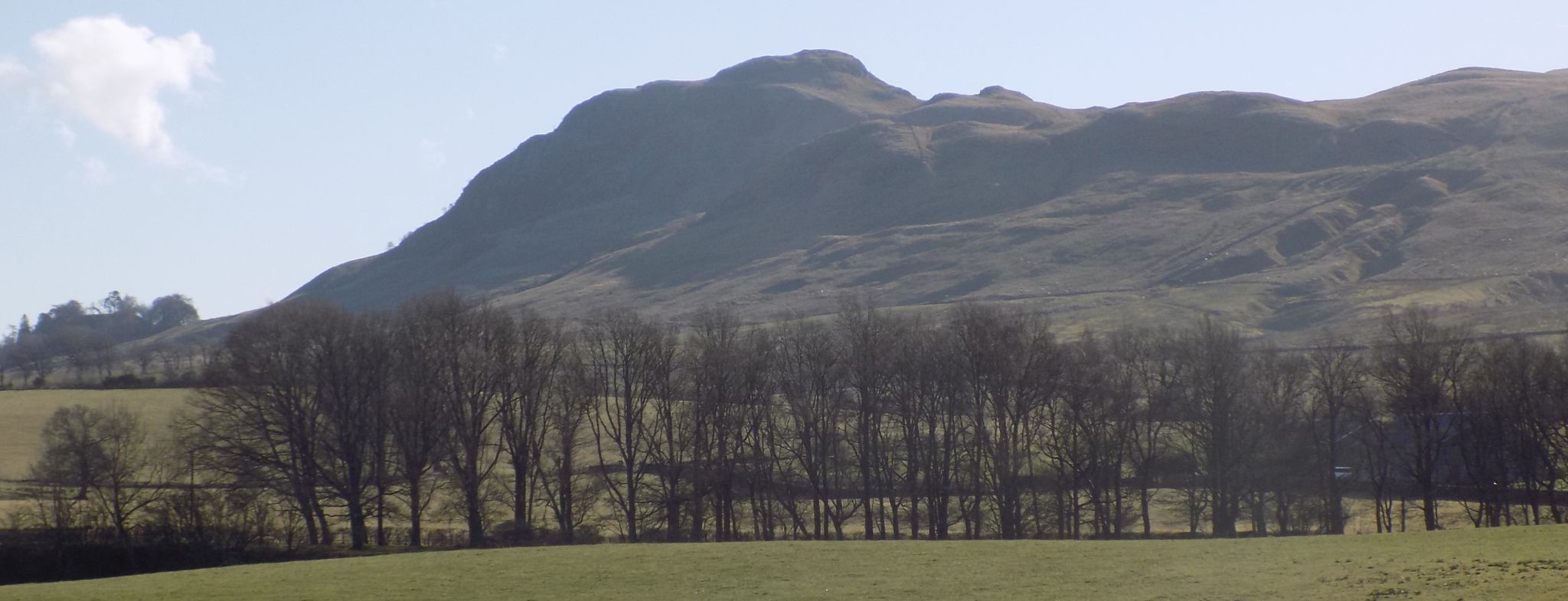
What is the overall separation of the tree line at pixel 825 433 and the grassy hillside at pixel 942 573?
21.7 metres

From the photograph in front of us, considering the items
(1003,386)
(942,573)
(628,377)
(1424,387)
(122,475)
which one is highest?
(628,377)

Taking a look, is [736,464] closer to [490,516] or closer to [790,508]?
[790,508]

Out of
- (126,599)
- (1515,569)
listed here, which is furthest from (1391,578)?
(126,599)

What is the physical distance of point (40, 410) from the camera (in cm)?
10212

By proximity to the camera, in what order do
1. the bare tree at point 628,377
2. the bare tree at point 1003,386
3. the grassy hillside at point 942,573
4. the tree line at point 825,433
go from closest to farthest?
the grassy hillside at point 942,573
the tree line at point 825,433
the bare tree at point 1003,386
the bare tree at point 628,377

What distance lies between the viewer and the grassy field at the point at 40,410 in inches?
3361

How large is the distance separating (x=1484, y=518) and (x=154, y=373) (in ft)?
393

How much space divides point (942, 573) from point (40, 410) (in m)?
92.8

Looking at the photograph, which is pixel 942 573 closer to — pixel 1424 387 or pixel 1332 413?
pixel 1424 387

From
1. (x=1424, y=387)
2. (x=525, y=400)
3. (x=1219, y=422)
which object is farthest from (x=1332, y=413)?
(x=525, y=400)

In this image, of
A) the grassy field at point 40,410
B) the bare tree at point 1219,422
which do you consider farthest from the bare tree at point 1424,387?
the grassy field at point 40,410

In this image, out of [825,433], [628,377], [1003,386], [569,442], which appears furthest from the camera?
[628,377]

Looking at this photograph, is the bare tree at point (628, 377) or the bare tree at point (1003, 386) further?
the bare tree at point (628, 377)

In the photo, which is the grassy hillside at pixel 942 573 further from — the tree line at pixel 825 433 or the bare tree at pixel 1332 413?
the bare tree at pixel 1332 413
